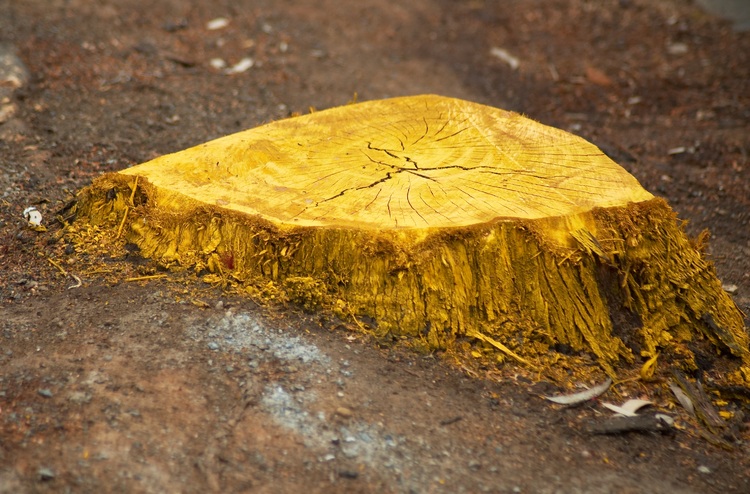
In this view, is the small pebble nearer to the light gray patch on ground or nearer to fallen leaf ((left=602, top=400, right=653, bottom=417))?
the light gray patch on ground

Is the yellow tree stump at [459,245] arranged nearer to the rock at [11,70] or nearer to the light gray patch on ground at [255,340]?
the light gray patch on ground at [255,340]

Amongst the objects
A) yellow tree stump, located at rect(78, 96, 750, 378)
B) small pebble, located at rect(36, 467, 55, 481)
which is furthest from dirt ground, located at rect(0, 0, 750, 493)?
yellow tree stump, located at rect(78, 96, 750, 378)

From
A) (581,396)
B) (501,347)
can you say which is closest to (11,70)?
(501,347)

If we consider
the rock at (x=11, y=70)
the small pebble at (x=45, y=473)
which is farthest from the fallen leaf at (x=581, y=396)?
the rock at (x=11, y=70)

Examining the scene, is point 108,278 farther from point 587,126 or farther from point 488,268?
point 587,126

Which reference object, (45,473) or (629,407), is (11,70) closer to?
(45,473)

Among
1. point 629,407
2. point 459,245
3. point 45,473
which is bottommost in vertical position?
→ point 629,407
